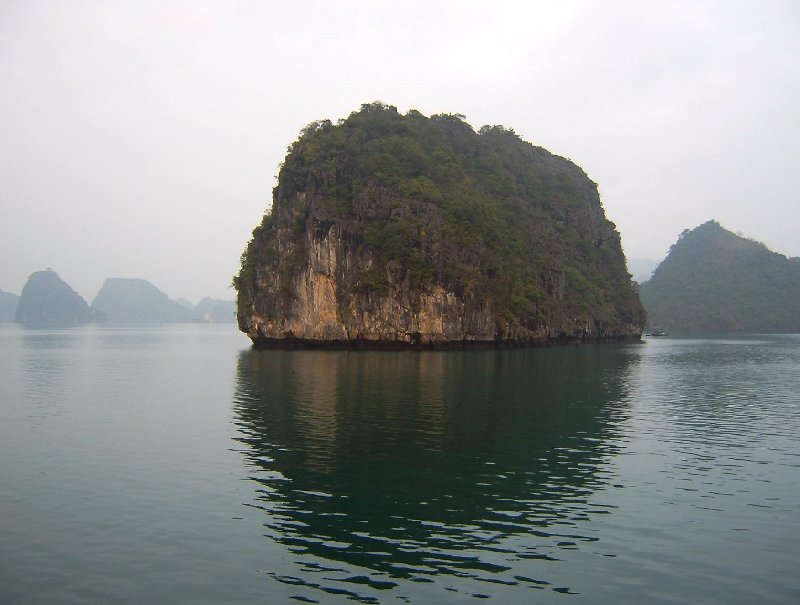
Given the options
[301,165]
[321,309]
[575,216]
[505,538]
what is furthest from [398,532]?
[575,216]

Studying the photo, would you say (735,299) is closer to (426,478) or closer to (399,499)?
(426,478)

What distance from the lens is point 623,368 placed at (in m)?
52.7

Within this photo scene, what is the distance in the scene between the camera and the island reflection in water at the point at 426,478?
37.2 ft

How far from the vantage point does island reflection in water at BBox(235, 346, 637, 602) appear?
11.3 meters

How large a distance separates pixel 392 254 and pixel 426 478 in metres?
58.0

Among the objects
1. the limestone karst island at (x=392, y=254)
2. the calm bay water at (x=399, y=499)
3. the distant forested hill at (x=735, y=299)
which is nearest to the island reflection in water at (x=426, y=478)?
the calm bay water at (x=399, y=499)

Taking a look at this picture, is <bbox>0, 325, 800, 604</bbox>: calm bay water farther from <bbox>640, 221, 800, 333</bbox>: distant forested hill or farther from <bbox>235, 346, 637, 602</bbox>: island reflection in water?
<bbox>640, 221, 800, 333</bbox>: distant forested hill

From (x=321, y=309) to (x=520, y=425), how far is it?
52850 millimetres

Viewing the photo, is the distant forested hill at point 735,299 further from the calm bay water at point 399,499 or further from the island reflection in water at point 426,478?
the calm bay water at point 399,499

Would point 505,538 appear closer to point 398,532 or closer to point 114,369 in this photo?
point 398,532

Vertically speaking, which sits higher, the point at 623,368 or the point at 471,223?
the point at 471,223

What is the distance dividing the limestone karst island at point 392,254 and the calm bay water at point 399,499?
1662 inches

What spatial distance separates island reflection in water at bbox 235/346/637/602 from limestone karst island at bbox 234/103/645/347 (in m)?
38.1

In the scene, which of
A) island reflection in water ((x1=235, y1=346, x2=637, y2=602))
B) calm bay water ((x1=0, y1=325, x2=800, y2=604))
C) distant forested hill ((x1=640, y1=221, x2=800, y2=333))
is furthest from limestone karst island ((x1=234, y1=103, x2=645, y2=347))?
distant forested hill ((x1=640, y1=221, x2=800, y2=333))
